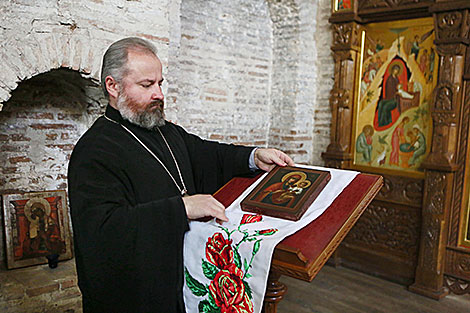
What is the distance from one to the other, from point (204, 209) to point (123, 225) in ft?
1.11

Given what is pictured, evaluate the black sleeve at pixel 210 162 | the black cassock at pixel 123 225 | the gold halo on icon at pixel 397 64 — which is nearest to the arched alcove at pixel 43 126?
the black sleeve at pixel 210 162

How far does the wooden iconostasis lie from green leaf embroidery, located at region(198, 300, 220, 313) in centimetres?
339

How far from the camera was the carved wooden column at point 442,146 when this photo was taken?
169 inches

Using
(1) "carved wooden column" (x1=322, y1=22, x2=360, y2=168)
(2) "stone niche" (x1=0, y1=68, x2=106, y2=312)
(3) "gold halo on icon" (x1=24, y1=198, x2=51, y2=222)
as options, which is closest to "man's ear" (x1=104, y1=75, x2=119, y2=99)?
(2) "stone niche" (x1=0, y1=68, x2=106, y2=312)

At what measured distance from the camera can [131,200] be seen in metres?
1.98

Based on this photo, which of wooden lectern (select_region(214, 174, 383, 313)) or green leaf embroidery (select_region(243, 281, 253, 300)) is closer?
wooden lectern (select_region(214, 174, 383, 313))

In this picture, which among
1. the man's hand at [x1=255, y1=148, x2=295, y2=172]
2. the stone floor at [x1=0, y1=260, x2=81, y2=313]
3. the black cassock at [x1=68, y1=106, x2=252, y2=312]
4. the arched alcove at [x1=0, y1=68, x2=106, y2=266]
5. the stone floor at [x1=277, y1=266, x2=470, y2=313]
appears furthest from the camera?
the stone floor at [x1=277, y1=266, x2=470, y2=313]

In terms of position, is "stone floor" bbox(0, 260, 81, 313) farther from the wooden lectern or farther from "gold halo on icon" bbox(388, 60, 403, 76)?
"gold halo on icon" bbox(388, 60, 403, 76)

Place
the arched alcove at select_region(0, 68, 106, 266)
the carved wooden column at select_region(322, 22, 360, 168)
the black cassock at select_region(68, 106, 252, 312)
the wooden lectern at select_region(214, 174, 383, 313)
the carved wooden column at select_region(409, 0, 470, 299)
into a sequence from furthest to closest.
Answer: the carved wooden column at select_region(322, 22, 360, 168) < the carved wooden column at select_region(409, 0, 470, 299) < the arched alcove at select_region(0, 68, 106, 266) < the black cassock at select_region(68, 106, 252, 312) < the wooden lectern at select_region(214, 174, 383, 313)

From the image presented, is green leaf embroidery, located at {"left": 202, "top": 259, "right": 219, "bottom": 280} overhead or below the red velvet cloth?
below

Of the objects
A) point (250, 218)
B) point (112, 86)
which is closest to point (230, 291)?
point (250, 218)

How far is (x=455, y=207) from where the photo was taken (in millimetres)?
4484

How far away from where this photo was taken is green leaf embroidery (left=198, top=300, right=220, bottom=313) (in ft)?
6.09

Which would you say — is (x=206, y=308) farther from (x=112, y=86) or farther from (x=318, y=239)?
(x=112, y=86)
